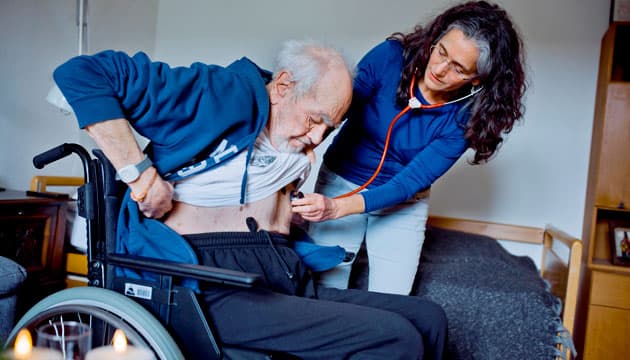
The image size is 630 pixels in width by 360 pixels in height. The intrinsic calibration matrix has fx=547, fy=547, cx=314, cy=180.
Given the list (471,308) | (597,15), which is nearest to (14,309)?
(471,308)

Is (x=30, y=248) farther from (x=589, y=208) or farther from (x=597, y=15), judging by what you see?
(x=597, y=15)

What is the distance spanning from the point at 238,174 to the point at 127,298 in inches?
13.0

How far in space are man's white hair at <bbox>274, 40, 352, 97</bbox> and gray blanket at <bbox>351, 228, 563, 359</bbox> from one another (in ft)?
2.93

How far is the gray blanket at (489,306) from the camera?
1631 mm

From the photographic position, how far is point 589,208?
263 centimetres

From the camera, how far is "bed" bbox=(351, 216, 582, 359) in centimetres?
163

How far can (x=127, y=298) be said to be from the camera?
988 millimetres

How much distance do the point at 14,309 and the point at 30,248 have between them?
1.60ft

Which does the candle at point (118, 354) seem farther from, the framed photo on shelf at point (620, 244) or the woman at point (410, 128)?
the framed photo on shelf at point (620, 244)

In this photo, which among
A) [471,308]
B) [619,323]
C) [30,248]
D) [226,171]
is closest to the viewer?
[226,171]

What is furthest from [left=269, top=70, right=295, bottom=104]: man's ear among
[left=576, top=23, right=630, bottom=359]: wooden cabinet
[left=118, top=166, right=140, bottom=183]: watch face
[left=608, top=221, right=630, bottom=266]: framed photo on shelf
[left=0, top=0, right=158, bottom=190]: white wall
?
[left=608, top=221, right=630, bottom=266]: framed photo on shelf

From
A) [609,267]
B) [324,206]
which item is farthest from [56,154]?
[609,267]

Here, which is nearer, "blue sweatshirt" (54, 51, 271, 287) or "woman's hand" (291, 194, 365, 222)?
"blue sweatshirt" (54, 51, 271, 287)

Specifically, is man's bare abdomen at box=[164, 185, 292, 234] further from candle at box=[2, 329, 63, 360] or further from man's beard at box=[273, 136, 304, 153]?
candle at box=[2, 329, 63, 360]
